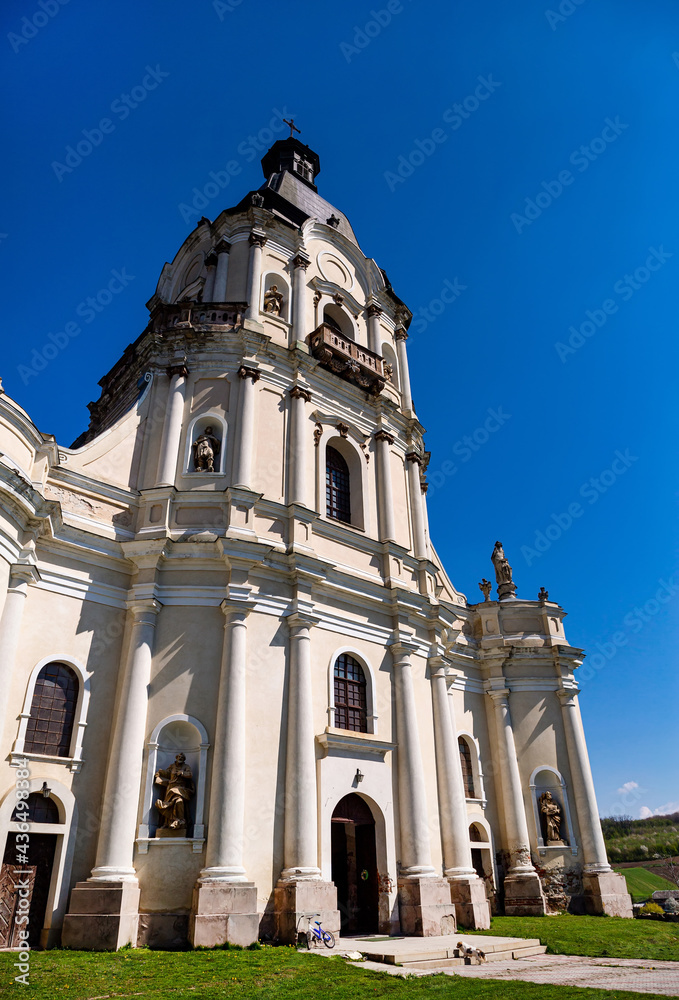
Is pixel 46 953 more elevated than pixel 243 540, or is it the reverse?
pixel 243 540

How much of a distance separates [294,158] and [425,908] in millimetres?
34272

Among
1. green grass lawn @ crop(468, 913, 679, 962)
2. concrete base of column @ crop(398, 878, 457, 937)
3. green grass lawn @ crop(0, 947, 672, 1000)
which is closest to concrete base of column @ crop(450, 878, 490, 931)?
green grass lawn @ crop(468, 913, 679, 962)

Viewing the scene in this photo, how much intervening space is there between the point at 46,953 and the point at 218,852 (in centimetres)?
361

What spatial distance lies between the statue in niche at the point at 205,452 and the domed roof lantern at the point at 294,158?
2099cm

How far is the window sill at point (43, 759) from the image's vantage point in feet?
45.8

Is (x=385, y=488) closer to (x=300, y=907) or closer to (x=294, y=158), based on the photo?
(x=300, y=907)

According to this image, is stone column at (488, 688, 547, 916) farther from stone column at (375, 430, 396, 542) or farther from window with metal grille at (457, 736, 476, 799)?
stone column at (375, 430, 396, 542)

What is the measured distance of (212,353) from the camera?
69.7 feet

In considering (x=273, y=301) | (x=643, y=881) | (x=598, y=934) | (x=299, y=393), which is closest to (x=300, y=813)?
(x=598, y=934)

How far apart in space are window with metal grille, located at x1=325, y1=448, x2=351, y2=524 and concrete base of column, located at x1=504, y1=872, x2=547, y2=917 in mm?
13497

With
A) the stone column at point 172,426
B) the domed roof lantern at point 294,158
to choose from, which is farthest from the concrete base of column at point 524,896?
the domed roof lantern at point 294,158

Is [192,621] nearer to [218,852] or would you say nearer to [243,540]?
[243,540]

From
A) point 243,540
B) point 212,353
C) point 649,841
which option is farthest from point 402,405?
point 649,841

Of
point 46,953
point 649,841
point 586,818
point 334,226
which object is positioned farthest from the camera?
point 649,841
